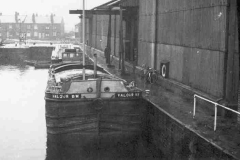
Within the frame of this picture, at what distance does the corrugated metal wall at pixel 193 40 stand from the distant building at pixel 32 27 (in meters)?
105

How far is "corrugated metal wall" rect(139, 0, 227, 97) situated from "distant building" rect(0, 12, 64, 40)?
343 ft

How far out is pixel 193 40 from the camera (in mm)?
17688

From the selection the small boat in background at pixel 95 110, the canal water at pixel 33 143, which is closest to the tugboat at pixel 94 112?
the small boat in background at pixel 95 110

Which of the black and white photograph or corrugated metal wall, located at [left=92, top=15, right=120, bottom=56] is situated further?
corrugated metal wall, located at [left=92, top=15, right=120, bottom=56]

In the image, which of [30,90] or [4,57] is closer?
[30,90]

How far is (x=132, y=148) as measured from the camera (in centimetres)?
1625

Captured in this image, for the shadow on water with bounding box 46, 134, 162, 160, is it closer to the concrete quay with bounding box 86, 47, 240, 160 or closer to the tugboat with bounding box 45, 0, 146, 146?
the tugboat with bounding box 45, 0, 146, 146

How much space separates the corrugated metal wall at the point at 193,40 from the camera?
588 inches

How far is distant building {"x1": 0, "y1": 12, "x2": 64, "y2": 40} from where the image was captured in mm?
124125

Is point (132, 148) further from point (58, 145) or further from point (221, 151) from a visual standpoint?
point (221, 151)

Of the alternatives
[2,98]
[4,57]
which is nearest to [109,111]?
[2,98]

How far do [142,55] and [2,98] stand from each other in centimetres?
1104

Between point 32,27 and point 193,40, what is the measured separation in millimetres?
112706

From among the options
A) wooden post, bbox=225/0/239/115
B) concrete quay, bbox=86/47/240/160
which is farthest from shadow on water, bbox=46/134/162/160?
wooden post, bbox=225/0/239/115
